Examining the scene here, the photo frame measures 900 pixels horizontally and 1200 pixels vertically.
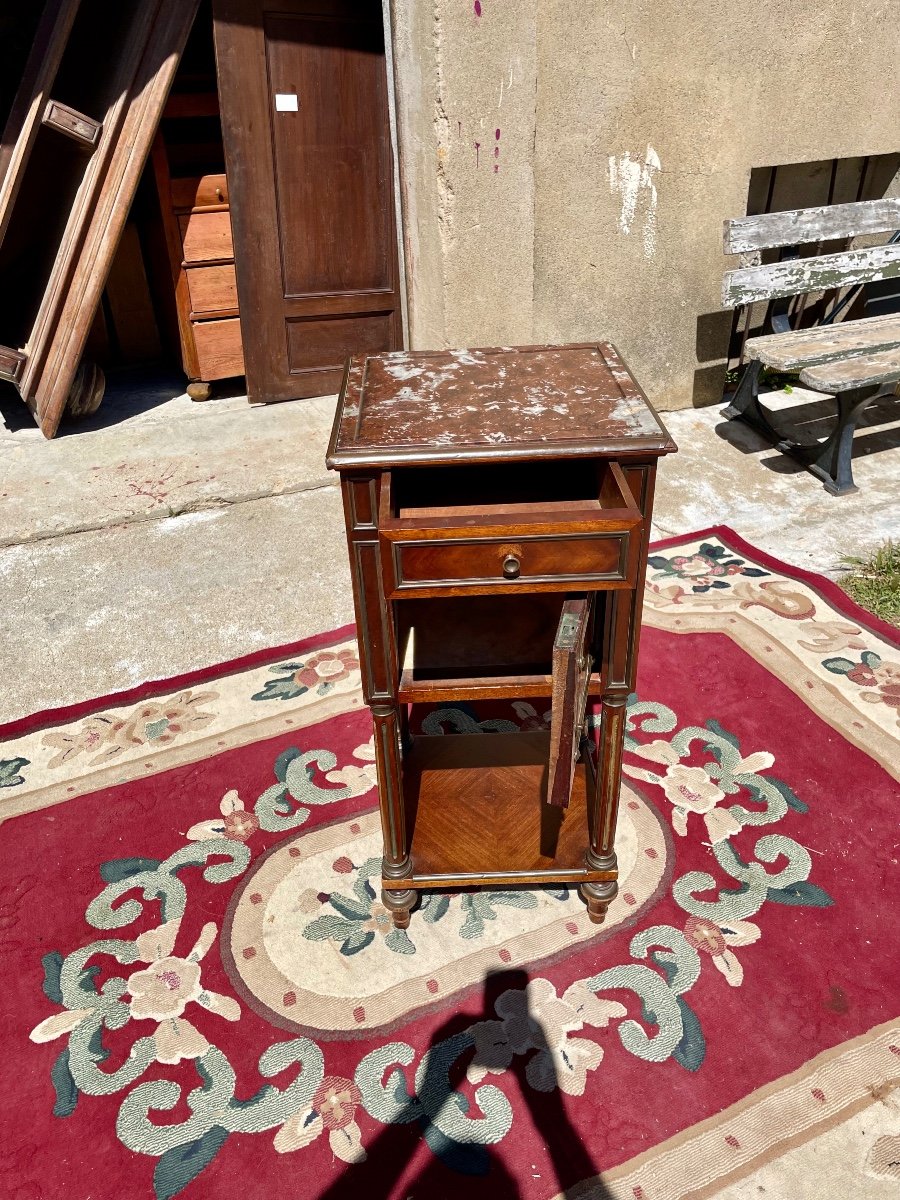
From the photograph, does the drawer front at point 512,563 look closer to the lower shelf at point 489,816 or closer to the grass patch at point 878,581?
the lower shelf at point 489,816

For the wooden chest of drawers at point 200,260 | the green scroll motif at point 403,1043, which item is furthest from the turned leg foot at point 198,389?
the green scroll motif at point 403,1043

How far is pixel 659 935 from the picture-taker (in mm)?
2014

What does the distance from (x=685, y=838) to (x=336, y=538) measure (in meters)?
2.10

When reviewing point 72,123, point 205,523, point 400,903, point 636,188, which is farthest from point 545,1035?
point 72,123

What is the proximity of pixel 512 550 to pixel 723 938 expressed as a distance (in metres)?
1.12

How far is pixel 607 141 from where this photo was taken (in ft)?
13.4

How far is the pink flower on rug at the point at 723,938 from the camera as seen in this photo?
194cm

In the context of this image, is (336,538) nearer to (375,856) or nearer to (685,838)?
(375,856)

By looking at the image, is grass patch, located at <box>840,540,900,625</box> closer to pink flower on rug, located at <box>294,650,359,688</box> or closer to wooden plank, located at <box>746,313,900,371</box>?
wooden plank, located at <box>746,313,900,371</box>

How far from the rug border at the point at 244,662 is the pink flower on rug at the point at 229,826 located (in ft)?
2.12

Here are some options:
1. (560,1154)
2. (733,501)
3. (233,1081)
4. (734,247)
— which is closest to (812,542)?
(733,501)

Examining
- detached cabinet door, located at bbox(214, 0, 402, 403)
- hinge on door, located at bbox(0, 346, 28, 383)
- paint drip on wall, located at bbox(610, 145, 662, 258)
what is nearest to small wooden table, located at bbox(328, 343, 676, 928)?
paint drip on wall, located at bbox(610, 145, 662, 258)

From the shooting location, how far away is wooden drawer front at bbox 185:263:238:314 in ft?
16.0

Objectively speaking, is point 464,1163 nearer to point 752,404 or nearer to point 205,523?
point 205,523
